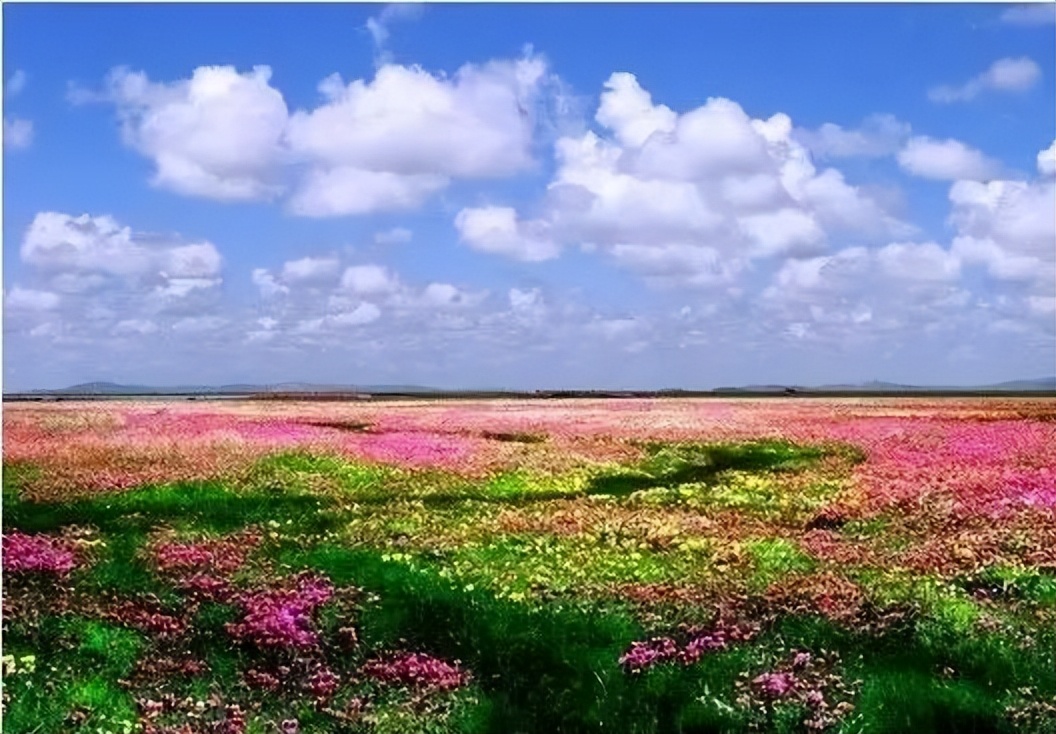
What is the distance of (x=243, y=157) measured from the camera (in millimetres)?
10672

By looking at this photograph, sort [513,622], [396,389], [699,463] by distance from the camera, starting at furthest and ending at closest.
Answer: [699,463] → [396,389] → [513,622]

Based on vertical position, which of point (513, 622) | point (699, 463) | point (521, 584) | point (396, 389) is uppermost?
point (396, 389)

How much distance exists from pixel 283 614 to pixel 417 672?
1370mm

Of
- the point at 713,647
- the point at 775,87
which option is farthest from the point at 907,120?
the point at 713,647

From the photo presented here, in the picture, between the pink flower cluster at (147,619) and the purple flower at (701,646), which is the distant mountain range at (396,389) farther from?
the purple flower at (701,646)

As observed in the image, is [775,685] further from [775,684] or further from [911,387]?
[911,387]

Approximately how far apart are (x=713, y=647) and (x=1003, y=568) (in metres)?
2.69

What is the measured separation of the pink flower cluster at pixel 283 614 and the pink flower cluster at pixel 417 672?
63 cm

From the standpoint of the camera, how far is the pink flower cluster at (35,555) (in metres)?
10.0

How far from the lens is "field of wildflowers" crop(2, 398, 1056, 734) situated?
336 inches

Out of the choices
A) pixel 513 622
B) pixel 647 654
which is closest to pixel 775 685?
pixel 647 654

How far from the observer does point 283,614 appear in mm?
9555

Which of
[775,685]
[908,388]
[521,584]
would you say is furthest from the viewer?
[908,388]

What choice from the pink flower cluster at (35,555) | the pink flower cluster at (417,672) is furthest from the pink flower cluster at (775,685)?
the pink flower cluster at (35,555)
